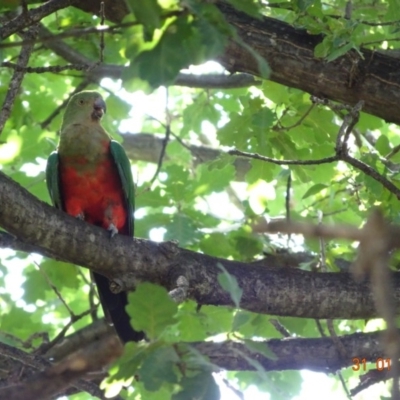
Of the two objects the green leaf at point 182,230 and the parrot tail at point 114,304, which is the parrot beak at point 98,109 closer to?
the green leaf at point 182,230

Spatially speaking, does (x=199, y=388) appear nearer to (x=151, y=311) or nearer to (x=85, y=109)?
(x=151, y=311)

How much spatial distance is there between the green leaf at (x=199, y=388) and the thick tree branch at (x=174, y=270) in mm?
1438

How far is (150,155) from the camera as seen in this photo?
26.0 ft

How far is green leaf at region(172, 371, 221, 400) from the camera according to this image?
1.92 meters

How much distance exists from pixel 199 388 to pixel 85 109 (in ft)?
12.4

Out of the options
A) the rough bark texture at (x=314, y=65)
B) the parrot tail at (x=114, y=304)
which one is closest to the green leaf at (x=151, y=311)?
the rough bark texture at (x=314, y=65)

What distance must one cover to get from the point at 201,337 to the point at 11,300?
226 cm

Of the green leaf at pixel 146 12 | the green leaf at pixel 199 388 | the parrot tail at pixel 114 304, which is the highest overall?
the parrot tail at pixel 114 304

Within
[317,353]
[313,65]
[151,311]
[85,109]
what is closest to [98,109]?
[85,109]

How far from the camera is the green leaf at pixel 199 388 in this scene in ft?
6.31

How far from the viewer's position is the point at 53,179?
4934 millimetres

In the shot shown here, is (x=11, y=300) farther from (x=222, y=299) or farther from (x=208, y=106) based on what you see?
(x=222, y=299)

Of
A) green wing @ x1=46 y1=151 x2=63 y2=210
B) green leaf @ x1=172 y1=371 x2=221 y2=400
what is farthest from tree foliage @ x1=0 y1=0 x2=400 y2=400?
green wing @ x1=46 y1=151 x2=63 y2=210

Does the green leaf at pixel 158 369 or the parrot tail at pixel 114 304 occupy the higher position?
the parrot tail at pixel 114 304
